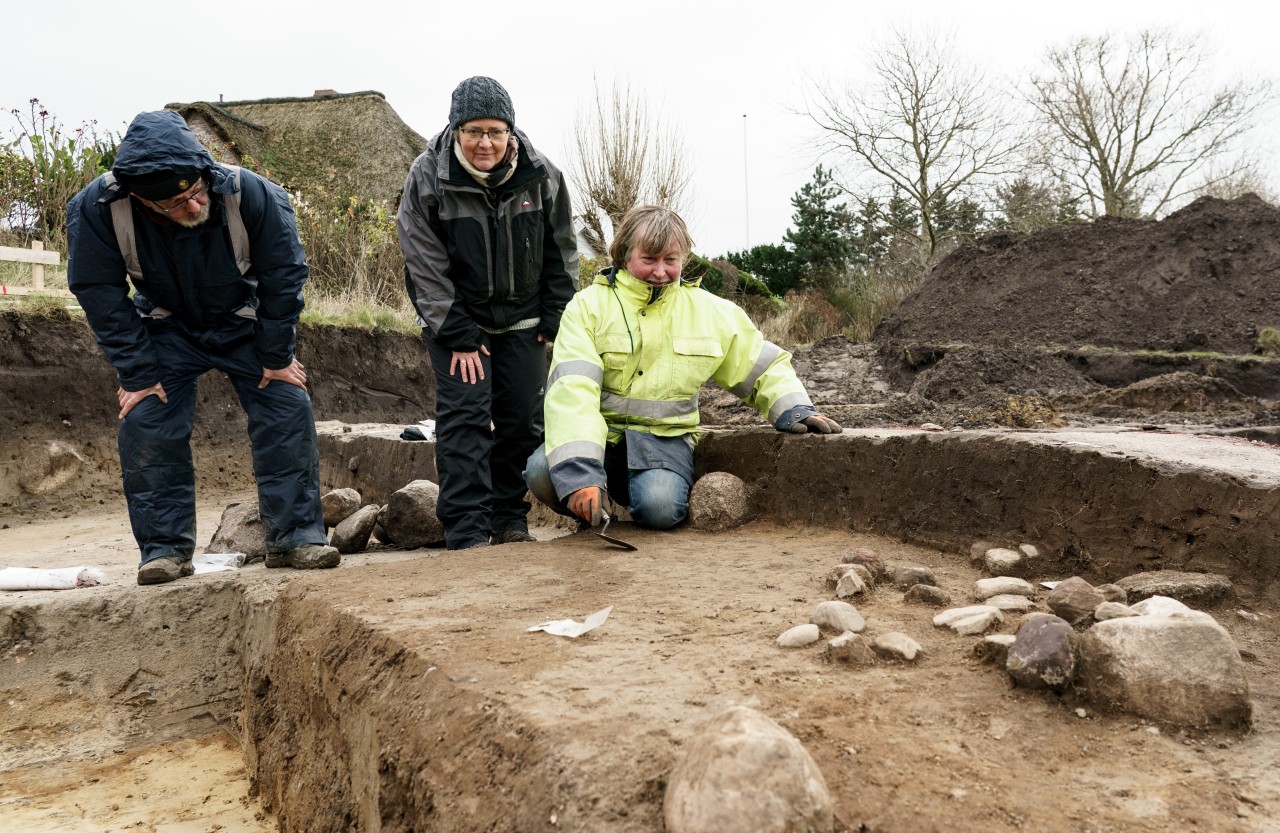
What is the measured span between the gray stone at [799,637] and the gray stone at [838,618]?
71 mm

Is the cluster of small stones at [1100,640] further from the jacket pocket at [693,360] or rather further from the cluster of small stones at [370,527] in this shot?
the cluster of small stones at [370,527]

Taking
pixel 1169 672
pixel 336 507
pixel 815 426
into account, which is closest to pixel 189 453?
pixel 336 507

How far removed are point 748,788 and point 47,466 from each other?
24.9 feet

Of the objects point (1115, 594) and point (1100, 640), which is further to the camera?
point (1115, 594)

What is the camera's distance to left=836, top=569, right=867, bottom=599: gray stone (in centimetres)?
269

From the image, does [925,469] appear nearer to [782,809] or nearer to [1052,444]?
[1052,444]

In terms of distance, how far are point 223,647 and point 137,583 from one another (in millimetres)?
428

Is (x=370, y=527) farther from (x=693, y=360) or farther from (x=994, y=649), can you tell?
(x=994, y=649)

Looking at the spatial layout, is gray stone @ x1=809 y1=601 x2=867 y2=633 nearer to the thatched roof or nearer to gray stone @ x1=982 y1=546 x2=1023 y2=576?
gray stone @ x1=982 y1=546 x2=1023 y2=576

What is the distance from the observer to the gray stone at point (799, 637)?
2207 millimetres

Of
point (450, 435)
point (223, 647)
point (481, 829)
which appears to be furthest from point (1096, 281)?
point (481, 829)

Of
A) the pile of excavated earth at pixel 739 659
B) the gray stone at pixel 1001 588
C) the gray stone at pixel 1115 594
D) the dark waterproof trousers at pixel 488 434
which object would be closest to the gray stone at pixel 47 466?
the pile of excavated earth at pixel 739 659

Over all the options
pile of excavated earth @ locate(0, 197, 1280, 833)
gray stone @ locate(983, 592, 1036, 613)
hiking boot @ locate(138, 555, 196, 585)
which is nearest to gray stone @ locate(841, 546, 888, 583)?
pile of excavated earth @ locate(0, 197, 1280, 833)

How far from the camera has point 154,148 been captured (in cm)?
324
